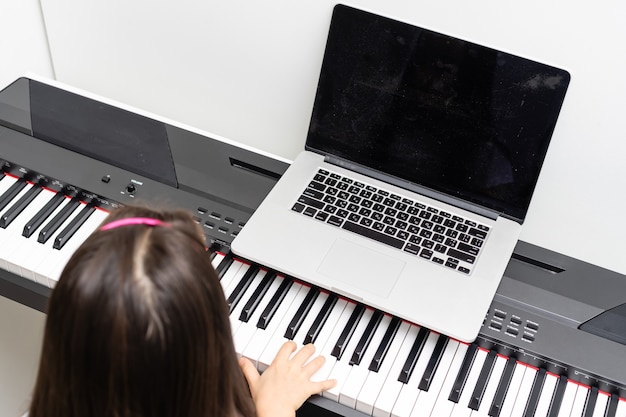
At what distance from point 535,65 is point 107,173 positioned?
0.77 m

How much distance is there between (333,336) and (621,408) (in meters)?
0.44

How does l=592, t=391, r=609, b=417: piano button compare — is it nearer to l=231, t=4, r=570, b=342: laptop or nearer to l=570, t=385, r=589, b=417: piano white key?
l=570, t=385, r=589, b=417: piano white key

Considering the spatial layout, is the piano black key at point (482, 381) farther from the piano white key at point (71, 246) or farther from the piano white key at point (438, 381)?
the piano white key at point (71, 246)

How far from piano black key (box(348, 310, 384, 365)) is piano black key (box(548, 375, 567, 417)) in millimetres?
287

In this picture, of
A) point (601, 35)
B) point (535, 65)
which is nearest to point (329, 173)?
point (535, 65)

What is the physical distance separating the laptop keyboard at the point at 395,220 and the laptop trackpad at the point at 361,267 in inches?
1.3

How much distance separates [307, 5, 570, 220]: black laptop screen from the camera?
4.21 feet

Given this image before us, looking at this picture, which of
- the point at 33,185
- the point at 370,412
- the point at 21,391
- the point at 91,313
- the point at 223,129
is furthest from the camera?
the point at 21,391

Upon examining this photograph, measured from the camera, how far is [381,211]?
1368mm

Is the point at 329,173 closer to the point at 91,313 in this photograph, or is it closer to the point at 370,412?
the point at 370,412

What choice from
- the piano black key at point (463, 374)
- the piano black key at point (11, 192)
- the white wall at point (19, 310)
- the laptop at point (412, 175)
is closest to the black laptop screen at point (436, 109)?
the laptop at point (412, 175)

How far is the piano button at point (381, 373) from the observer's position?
118 cm

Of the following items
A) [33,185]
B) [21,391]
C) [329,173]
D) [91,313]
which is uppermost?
[329,173]

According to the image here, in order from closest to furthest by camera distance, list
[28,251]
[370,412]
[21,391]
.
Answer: [370,412]
[28,251]
[21,391]
